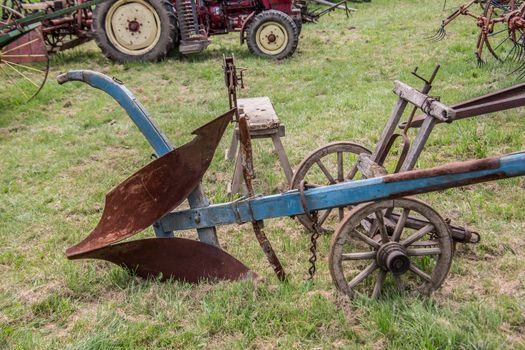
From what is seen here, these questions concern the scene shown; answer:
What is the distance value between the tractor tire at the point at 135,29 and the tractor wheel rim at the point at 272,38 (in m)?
1.55

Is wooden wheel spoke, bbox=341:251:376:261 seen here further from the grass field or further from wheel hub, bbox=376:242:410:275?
the grass field

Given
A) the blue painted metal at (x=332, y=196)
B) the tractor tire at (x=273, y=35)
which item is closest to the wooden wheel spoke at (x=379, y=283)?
the blue painted metal at (x=332, y=196)

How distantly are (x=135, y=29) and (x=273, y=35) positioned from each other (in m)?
2.44

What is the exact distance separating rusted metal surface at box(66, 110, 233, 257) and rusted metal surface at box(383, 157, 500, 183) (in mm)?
1038

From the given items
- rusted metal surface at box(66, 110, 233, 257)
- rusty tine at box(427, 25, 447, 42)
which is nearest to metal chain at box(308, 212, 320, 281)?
rusted metal surface at box(66, 110, 233, 257)

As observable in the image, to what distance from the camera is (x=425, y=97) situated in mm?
3102

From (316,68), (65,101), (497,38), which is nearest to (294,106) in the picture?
(316,68)

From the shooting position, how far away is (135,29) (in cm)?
933

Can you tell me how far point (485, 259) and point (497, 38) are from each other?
23.5 feet

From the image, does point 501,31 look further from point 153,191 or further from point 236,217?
point 153,191

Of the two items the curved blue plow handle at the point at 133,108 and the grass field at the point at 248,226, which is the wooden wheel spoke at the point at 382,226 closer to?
the grass field at the point at 248,226

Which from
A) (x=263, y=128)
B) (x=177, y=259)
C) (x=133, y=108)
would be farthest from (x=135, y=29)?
(x=177, y=259)

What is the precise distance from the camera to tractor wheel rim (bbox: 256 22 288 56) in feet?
30.5

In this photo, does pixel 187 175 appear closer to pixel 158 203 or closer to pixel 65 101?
pixel 158 203
